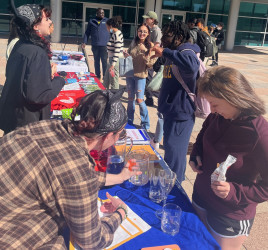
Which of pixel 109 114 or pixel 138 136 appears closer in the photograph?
pixel 109 114

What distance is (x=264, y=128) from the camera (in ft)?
5.81

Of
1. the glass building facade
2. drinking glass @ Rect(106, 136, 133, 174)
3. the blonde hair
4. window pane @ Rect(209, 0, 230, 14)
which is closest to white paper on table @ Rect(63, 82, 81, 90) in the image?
drinking glass @ Rect(106, 136, 133, 174)

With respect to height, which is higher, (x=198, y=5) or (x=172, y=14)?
(x=198, y=5)

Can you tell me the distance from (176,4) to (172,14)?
86 cm

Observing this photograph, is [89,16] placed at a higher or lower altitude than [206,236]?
higher

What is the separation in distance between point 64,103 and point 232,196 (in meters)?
2.37

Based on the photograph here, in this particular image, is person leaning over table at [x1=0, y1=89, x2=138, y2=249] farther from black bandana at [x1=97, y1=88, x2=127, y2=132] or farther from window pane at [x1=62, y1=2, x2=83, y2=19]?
window pane at [x1=62, y1=2, x2=83, y2=19]

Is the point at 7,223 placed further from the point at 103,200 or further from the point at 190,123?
the point at 190,123

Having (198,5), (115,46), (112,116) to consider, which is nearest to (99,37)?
(115,46)

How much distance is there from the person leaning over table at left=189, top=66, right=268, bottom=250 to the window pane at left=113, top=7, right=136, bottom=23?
69.9 ft

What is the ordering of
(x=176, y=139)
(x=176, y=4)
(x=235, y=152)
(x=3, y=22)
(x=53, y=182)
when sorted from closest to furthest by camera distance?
(x=53, y=182) < (x=235, y=152) < (x=176, y=139) < (x=3, y=22) < (x=176, y=4)

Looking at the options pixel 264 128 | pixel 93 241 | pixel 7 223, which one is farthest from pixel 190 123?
pixel 7 223

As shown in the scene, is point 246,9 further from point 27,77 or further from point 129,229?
point 129,229

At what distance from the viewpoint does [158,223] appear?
1.86 meters
